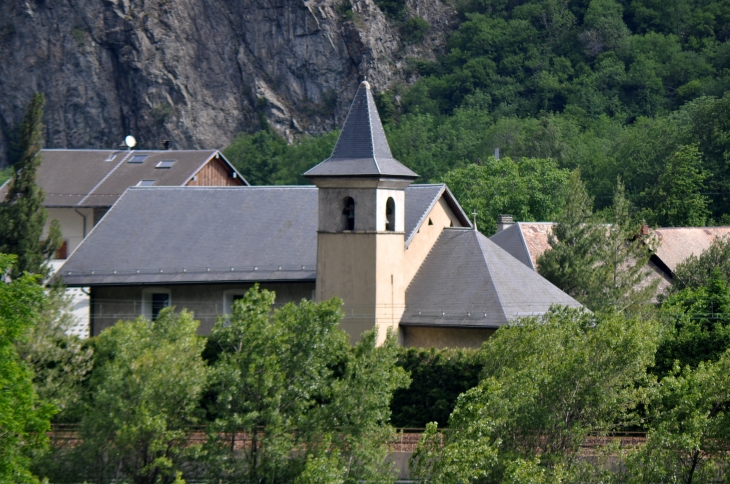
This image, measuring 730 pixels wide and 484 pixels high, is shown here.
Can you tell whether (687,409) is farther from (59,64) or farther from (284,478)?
(59,64)

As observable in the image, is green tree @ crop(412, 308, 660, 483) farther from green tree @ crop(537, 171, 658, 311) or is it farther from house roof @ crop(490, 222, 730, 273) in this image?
house roof @ crop(490, 222, 730, 273)

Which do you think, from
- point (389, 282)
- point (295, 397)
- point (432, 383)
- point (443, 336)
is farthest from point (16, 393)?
point (443, 336)

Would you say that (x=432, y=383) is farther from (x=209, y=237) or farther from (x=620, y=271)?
(x=209, y=237)

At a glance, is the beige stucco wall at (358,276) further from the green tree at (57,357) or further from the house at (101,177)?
the house at (101,177)

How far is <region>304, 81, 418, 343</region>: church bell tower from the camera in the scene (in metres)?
36.2

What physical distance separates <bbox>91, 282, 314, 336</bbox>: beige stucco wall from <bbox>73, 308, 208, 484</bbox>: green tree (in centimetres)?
916

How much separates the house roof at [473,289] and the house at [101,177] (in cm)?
2355

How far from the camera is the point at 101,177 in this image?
202 feet

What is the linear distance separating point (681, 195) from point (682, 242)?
1312 cm

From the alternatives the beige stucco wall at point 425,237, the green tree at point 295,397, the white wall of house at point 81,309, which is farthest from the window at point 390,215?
the white wall of house at point 81,309

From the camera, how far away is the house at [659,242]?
156 feet

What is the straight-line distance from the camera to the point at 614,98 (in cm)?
9300

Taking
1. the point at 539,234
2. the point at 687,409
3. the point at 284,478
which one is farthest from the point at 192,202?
the point at 687,409

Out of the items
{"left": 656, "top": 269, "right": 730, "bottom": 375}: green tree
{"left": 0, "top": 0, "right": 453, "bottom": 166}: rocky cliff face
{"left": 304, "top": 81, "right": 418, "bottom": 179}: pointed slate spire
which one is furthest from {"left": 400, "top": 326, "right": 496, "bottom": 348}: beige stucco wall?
{"left": 0, "top": 0, "right": 453, "bottom": 166}: rocky cliff face
